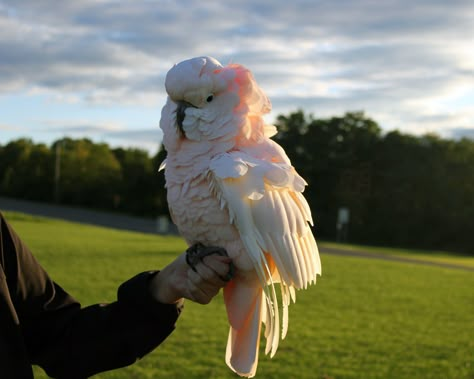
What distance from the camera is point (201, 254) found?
1.56 m

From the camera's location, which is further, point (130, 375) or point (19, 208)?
point (19, 208)

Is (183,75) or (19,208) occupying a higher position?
(183,75)

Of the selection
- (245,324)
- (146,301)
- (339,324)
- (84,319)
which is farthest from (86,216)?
(245,324)

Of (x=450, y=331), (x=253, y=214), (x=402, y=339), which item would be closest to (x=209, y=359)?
(x=402, y=339)

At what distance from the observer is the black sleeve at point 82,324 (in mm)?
1786

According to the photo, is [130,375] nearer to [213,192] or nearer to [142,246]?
[213,192]

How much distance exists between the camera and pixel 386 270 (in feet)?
40.7

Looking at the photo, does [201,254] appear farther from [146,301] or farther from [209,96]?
[209,96]

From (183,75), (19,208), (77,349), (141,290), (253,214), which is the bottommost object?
(19,208)

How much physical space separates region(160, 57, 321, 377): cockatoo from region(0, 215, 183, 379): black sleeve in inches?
11.0

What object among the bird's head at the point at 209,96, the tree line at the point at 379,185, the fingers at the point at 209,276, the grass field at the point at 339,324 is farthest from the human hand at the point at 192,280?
the tree line at the point at 379,185

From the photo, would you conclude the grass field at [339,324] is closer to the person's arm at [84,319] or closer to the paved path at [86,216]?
the person's arm at [84,319]

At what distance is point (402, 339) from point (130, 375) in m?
3.01

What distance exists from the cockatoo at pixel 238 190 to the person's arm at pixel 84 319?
0.23 metres
